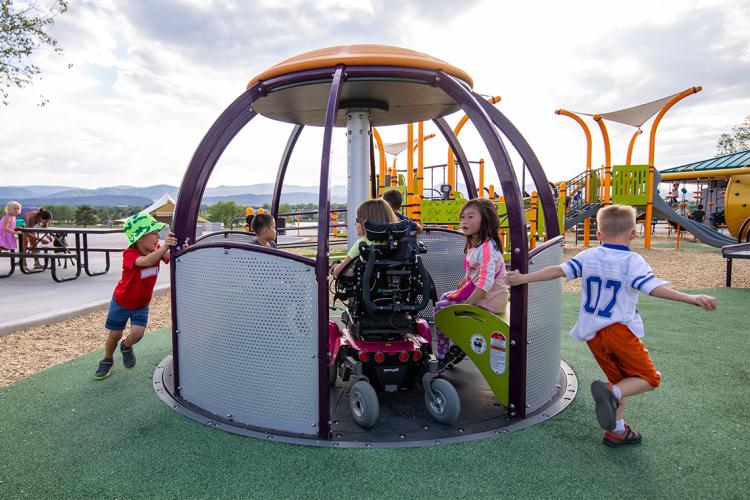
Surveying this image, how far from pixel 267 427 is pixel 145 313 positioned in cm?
183

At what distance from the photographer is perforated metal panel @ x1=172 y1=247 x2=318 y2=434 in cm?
310

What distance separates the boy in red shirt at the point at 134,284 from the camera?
4.11m

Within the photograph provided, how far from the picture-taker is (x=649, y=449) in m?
2.89

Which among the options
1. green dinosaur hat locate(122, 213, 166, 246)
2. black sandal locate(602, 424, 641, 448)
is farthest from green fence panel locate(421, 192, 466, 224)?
black sandal locate(602, 424, 641, 448)

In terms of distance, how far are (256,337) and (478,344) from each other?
156 cm

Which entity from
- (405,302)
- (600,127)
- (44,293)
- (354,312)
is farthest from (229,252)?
(600,127)

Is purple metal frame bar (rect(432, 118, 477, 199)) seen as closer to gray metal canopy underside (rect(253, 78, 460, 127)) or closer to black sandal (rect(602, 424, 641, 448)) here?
gray metal canopy underside (rect(253, 78, 460, 127))

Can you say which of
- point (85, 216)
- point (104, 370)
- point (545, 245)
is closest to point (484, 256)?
point (545, 245)

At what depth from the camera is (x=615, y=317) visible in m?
2.84

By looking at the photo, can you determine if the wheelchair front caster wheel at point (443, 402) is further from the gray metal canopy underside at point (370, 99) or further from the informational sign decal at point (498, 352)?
the gray metal canopy underside at point (370, 99)

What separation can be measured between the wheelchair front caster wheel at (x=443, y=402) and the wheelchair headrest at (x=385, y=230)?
1.01 meters

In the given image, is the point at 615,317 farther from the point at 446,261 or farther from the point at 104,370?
the point at 104,370

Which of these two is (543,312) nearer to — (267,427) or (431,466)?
(431,466)

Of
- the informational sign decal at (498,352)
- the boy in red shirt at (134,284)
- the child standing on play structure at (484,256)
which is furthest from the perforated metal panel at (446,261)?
the boy in red shirt at (134,284)
